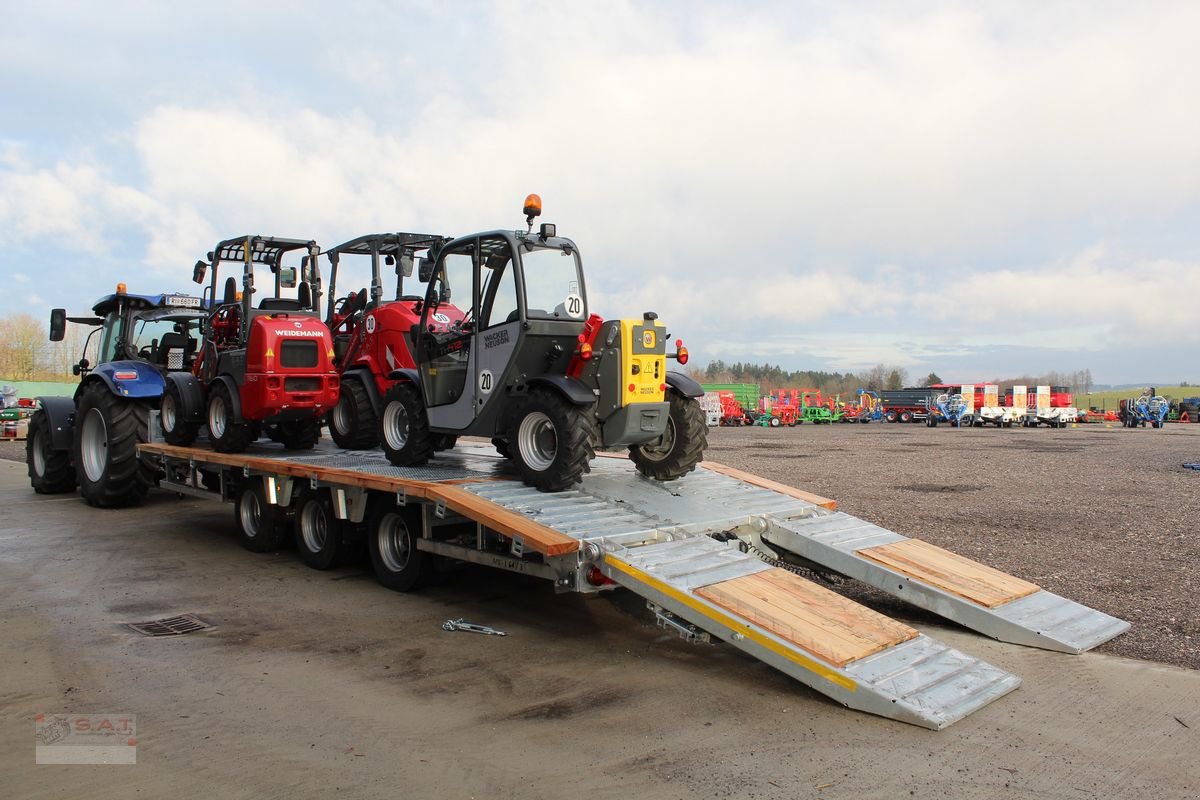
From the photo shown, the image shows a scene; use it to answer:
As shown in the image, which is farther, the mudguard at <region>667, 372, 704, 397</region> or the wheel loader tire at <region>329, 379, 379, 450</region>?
the wheel loader tire at <region>329, 379, 379, 450</region>

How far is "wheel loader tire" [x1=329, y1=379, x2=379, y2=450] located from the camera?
1005 centimetres

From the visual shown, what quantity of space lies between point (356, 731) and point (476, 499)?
2062 mm

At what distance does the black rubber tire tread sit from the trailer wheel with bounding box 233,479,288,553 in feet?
2.32

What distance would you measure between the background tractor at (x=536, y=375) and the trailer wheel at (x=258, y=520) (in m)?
1.70

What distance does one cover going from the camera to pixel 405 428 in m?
8.46

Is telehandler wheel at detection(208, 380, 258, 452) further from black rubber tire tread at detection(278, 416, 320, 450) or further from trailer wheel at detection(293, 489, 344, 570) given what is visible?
trailer wheel at detection(293, 489, 344, 570)

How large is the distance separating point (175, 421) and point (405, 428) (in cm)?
393

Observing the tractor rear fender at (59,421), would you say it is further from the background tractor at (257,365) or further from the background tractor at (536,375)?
the background tractor at (536,375)

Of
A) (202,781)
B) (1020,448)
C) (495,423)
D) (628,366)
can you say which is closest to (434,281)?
(495,423)

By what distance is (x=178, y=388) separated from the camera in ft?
34.2

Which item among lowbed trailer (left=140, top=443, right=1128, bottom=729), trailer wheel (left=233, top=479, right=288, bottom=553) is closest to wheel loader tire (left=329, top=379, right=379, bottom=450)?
trailer wheel (left=233, top=479, right=288, bottom=553)

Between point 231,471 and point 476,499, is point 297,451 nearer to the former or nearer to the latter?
point 231,471

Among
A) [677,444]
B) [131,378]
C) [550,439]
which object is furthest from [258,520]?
[677,444]

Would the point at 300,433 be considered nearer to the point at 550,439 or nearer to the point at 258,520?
the point at 258,520
